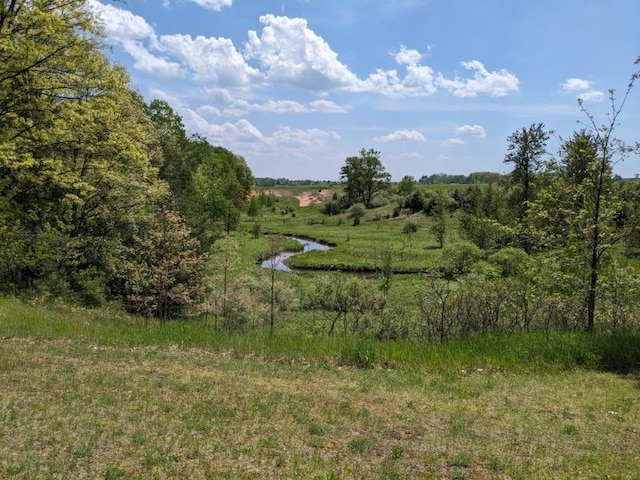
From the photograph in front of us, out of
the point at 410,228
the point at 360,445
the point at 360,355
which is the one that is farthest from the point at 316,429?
the point at 410,228

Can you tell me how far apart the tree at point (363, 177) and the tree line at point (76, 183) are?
82773 mm

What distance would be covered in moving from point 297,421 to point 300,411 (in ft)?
1.40

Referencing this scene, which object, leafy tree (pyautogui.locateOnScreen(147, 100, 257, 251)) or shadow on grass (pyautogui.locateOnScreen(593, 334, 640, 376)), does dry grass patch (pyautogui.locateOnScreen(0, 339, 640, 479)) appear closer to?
shadow on grass (pyautogui.locateOnScreen(593, 334, 640, 376))

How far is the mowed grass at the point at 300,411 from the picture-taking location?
5.37 meters

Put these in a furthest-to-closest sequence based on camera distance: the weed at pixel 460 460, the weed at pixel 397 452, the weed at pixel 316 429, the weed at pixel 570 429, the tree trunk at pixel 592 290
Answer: the tree trunk at pixel 592 290 → the weed at pixel 570 429 → the weed at pixel 316 429 → the weed at pixel 397 452 → the weed at pixel 460 460

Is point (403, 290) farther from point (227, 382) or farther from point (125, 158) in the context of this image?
point (227, 382)

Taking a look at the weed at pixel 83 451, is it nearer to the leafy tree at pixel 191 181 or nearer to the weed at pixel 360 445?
the weed at pixel 360 445

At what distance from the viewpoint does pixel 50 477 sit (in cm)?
471

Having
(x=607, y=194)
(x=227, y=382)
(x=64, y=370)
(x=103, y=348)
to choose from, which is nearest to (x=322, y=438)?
(x=227, y=382)

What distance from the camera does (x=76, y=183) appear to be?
54.2 ft

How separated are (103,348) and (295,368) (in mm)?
4485

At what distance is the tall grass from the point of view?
1038 cm

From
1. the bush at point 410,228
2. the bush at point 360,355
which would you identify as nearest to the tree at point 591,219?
the bush at point 360,355

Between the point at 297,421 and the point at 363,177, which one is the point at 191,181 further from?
the point at 363,177
